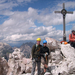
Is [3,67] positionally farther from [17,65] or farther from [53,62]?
[53,62]

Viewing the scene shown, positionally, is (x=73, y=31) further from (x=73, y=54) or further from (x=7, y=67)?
(x=7, y=67)

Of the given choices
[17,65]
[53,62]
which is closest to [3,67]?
[17,65]

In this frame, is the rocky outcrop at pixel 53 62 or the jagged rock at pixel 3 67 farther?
the jagged rock at pixel 3 67

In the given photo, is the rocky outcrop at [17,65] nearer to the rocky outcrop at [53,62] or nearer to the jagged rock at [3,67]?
the rocky outcrop at [53,62]

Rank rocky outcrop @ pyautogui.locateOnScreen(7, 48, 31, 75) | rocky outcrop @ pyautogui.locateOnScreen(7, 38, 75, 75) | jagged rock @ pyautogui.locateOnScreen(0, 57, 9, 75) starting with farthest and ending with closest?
rocky outcrop @ pyautogui.locateOnScreen(7, 48, 31, 75) < jagged rock @ pyautogui.locateOnScreen(0, 57, 9, 75) < rocky outcrop @ pyautogui.locateOnScreen(7, 38, 75, 75)

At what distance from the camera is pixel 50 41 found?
41.9 ft

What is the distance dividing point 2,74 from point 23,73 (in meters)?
2.57

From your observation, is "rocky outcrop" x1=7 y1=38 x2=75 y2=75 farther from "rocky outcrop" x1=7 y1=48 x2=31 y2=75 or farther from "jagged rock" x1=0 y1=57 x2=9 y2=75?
"jagged rock" x1=0 y1=57 x2=9 y2=75

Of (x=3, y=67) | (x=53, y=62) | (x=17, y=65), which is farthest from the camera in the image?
(x=53, y=62)

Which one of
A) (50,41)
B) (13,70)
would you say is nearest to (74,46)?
(50,41)

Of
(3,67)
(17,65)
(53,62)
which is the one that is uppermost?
(53,62)

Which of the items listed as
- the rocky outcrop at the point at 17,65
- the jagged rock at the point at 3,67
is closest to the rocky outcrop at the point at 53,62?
the rocky outcrop at the point at 17,65

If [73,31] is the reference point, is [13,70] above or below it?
below

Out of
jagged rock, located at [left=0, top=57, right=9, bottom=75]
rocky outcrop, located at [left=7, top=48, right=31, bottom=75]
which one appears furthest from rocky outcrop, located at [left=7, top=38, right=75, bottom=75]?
jagged rock, located at [left=0, top=57, right=9, bottom=75]
